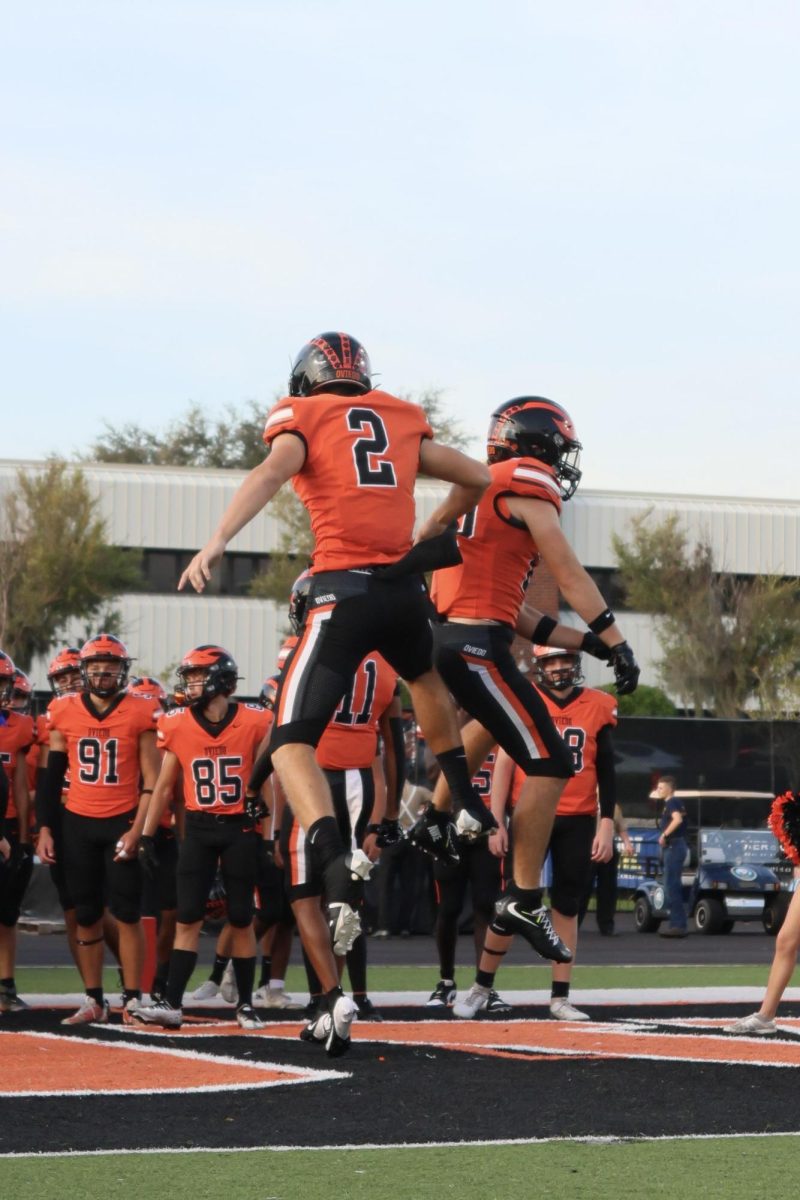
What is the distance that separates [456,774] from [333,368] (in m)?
1.64

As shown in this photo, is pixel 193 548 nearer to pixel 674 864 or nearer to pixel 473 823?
pixel 674 864

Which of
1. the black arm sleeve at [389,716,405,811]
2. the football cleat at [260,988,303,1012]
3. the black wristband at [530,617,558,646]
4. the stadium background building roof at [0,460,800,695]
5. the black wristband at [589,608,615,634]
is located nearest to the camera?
the black wristband at [589,608,615,634]

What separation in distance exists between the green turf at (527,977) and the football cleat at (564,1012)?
106 inches

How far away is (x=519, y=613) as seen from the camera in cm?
970

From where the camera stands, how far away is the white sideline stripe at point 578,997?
1223 centimetres

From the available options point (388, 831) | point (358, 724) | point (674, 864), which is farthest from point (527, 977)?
point (674, 864)

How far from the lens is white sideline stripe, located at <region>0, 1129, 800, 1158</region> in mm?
6117

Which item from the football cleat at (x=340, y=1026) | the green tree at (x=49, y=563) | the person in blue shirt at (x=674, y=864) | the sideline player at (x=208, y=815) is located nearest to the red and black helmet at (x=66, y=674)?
the sideline player at (x=208, y=815)

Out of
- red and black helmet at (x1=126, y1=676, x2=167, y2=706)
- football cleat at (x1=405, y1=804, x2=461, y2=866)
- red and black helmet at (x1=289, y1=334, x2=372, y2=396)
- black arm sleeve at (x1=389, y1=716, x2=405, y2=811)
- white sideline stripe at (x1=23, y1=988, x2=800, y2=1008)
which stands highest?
red and black helmet at (x1=289, y1=334, x2=372, y2=396)

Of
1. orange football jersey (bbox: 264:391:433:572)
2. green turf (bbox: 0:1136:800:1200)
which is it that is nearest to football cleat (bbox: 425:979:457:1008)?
orange football jersey (bbox: 264:391:433:572)

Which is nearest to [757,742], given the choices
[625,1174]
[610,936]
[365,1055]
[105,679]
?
[610,936]

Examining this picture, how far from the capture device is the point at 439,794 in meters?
9.12

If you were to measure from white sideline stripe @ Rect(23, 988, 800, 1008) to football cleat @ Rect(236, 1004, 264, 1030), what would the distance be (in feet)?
3.42

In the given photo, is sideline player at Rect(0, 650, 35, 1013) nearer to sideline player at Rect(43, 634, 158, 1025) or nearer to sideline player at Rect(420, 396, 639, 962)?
sideline player at Rect(43, 634, 158, 1025)
